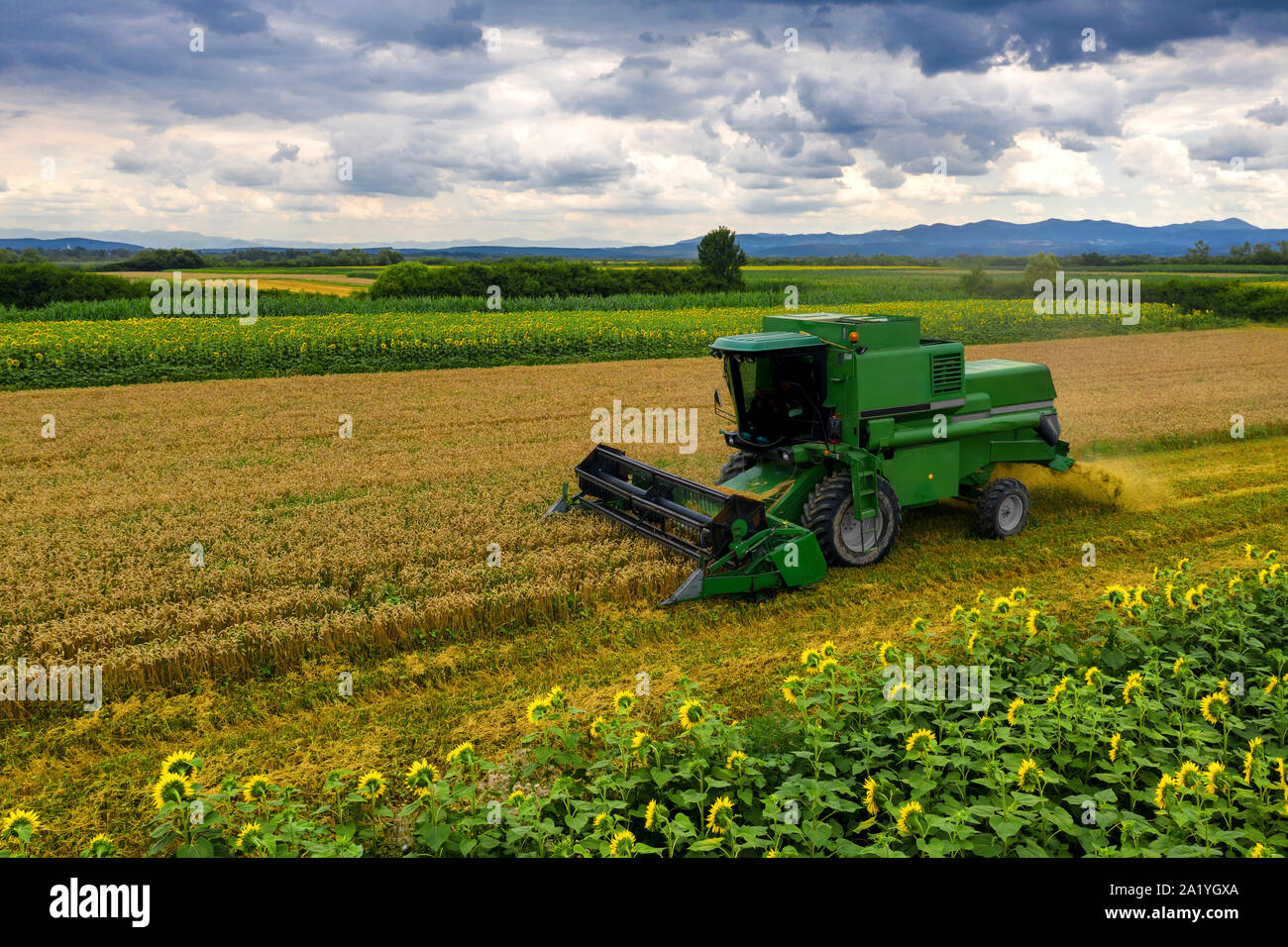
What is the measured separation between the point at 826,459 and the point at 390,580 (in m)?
4.62

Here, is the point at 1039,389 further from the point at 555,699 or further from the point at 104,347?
the point at 104,347

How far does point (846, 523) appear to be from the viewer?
8750 millimetres

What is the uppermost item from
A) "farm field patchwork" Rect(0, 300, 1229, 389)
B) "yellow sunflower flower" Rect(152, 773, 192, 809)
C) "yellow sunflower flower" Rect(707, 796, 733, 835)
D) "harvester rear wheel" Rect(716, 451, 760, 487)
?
"farm field patchwork" Rect(0, 300, 1229, 389)

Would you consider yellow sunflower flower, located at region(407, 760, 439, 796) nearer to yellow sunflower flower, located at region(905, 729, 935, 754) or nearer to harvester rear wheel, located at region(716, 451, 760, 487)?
yellow sunflower flower, located at region(905, 729, 935, 754)

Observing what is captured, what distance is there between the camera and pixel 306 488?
11.5 m

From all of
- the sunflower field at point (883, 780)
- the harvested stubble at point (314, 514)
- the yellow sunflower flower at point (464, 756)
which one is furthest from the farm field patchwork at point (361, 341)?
the yellow sunflower flower at point (464, 756)

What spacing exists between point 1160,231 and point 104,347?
177102 millimetres

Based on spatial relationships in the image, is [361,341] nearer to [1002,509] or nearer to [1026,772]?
[1002,509]

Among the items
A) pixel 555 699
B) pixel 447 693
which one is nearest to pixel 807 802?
pixel 555 699

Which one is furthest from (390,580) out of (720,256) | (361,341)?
(720,256)
